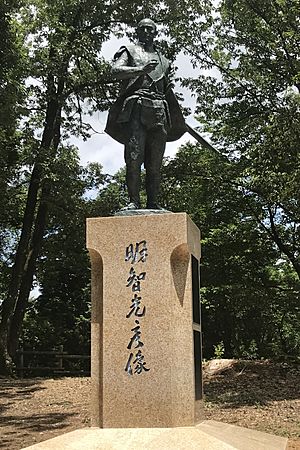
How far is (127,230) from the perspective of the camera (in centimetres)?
528

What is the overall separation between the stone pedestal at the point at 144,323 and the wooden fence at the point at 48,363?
1285cm

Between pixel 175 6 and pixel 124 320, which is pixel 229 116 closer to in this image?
pixel 175 6

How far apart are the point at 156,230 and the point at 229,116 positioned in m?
9.27

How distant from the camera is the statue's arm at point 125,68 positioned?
5605mm

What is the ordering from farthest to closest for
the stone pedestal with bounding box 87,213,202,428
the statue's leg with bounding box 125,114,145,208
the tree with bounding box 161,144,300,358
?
the tree with bounding box 161,144,300,358
the statue's leg with bounding box 125,114,145,208
the stone pedestal with bounding box 87,213,202,428

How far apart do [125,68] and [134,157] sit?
855mm

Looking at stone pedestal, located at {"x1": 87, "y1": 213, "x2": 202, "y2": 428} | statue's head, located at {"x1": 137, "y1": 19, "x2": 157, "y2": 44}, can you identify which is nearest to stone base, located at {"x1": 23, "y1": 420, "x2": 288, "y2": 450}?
stone pedestal, located at {"x1": 87, "y1": 213, "x2": 202, "y2": 428}

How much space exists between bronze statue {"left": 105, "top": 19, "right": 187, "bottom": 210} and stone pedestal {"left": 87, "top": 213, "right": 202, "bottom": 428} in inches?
24.2

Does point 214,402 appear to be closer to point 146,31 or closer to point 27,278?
point 146,31

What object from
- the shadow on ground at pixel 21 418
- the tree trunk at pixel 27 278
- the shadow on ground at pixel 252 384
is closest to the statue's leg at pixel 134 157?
the shadow on ground at pixel 21 418

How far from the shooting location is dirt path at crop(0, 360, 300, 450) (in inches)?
340

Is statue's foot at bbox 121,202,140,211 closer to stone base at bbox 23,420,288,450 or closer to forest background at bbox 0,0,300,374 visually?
stone base at bbox 23,420,288,450

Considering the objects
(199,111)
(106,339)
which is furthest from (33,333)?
(106,339)

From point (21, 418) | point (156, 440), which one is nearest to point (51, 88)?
point (21, 418)
